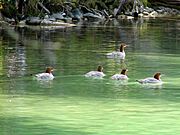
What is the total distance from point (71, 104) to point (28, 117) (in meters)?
1.71

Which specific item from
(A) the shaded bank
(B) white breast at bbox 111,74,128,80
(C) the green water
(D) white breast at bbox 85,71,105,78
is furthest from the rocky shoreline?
(B) white breast at bbox 111,74,128,80

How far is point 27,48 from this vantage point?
27.5 metres

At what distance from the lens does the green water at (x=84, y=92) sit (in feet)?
40.8

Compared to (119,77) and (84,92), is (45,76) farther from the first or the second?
(84,92)

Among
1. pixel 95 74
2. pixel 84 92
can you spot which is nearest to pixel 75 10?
pixel 95 74

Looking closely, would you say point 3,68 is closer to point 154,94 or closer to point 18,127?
point 154,94

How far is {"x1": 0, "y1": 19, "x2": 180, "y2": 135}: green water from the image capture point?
1243cm

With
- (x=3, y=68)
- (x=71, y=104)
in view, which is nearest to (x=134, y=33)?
(x=3, y=68)

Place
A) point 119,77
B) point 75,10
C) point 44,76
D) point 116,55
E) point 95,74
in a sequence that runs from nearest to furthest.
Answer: point 44,76
point 119,77
point 95,74
point 116,55
point 75,10

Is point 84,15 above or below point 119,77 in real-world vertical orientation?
below

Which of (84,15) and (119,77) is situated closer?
(119,77)

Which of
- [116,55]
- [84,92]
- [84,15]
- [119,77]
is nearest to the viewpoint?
[84,92]

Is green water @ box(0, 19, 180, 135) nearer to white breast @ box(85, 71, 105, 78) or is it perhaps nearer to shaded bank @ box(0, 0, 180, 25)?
white breast @ box(85, 71, 105, 78)

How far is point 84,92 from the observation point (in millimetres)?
16281
